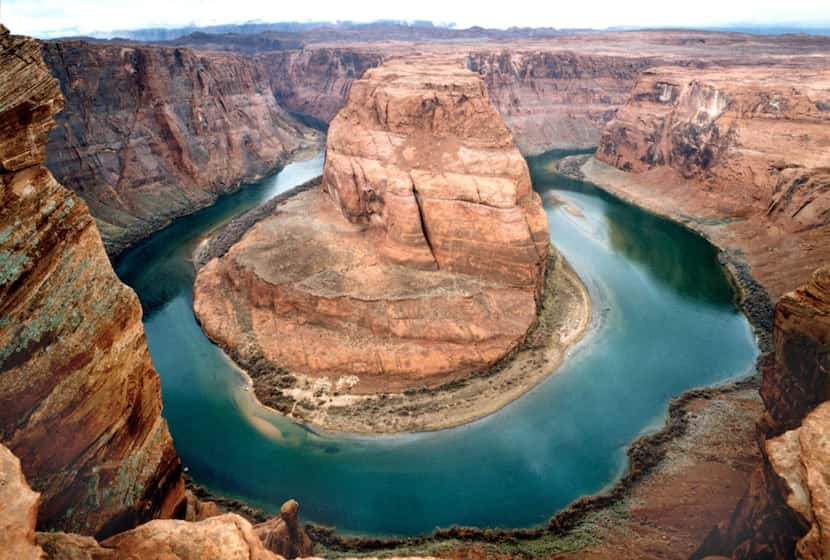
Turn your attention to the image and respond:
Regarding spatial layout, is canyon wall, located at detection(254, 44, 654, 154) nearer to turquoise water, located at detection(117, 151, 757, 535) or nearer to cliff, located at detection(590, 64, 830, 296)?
cliff, located at detection(590, 64, 830, 296)

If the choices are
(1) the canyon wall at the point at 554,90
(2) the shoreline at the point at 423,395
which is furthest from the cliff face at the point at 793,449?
(1) the canyon wall at the point at 554,90

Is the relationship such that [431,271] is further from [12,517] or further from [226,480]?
[12,517]

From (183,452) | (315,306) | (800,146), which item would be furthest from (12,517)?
(800,146)

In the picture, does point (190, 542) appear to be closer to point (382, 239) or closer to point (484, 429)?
point (484, 429)

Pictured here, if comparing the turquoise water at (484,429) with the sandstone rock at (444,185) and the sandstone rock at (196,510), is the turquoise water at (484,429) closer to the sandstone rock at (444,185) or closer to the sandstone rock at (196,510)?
the sandstone rock at (196,510)

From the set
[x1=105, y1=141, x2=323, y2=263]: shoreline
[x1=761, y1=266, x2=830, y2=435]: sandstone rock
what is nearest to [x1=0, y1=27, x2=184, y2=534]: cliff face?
[x1=761, y1=266, x2=830, y2=435]: sandstone rock
